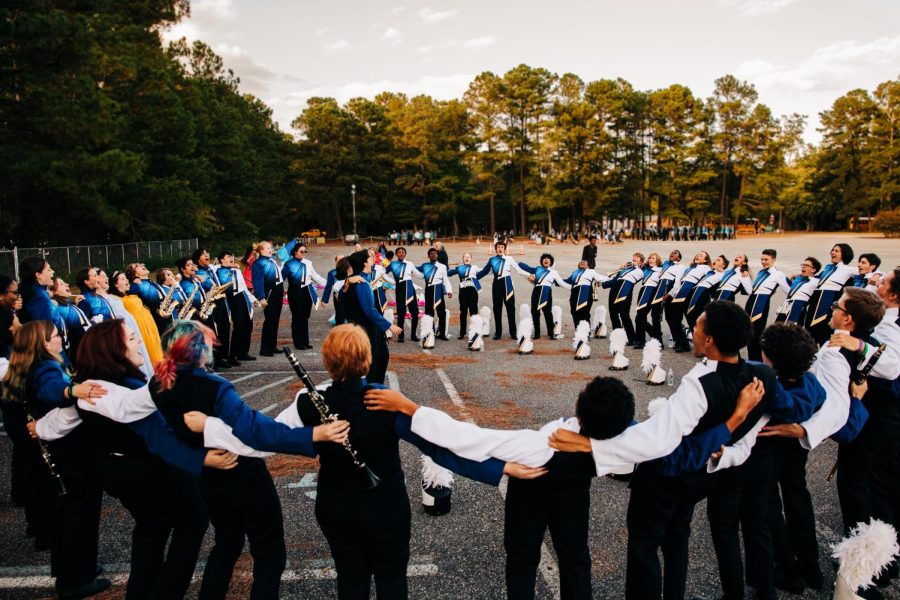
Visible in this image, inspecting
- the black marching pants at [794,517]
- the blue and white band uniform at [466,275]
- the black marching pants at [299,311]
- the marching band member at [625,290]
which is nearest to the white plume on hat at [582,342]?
the marching band member at [625,290]

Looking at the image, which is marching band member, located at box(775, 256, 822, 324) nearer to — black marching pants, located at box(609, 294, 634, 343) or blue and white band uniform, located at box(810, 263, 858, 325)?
blue and white band uniform, located at box(810, 263, 858, 325)

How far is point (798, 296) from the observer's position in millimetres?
9984

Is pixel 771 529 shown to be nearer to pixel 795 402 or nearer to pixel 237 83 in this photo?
pixel 795 402

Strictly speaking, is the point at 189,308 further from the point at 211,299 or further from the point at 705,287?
the point at 705,287

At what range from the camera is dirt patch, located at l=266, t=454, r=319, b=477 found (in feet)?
19.5

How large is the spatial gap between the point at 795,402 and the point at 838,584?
3.69 ft

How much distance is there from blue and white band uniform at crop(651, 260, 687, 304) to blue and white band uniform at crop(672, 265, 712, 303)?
0.65 ft

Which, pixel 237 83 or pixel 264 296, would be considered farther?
pixel 237 83

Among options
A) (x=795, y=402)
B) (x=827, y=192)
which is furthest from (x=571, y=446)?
(x=827, y=192)

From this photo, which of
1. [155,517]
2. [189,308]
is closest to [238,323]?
[189,308]

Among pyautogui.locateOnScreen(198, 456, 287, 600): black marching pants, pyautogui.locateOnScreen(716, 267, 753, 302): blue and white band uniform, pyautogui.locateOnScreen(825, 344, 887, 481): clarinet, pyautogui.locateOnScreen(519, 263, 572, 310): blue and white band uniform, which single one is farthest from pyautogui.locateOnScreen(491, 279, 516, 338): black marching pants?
pyautogui.locateOnScreen(198, 456, 287, 600): black marching pants

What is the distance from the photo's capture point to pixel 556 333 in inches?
535

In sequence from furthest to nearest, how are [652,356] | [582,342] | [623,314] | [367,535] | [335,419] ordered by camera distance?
[623,314]
[582,342]
[652,356]
[367,535]
[335,419]

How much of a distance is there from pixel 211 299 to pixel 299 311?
213 cm
